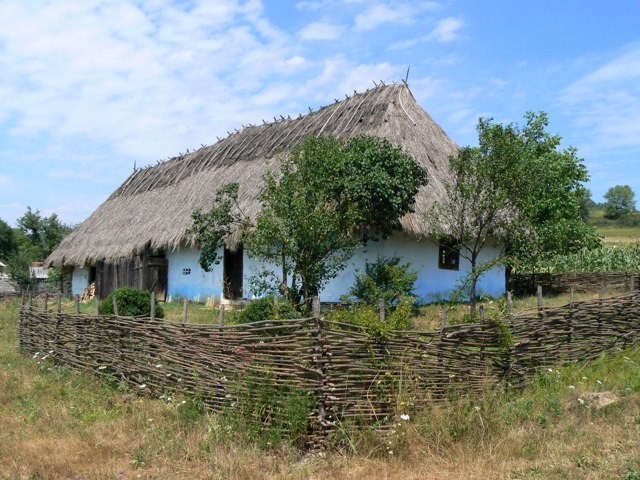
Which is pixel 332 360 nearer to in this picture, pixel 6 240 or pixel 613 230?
pixel 6 240

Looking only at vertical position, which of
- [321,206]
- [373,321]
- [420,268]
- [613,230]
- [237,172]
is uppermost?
[613,230]

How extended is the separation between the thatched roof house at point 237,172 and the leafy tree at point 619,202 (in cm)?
5540

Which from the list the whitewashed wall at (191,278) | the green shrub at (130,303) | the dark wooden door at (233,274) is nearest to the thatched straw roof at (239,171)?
the whitewashed wall at (191,278)

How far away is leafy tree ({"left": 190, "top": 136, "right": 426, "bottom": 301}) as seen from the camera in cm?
841

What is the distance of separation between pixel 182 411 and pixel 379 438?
5.79ft

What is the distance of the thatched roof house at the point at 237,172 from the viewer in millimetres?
13922

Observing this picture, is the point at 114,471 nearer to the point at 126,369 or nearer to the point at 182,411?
the point at 182,411

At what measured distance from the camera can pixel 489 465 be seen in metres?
4.20

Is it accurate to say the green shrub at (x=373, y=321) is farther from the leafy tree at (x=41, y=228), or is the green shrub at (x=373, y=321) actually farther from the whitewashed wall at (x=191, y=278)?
the leafy tree at (x=41, y=228)

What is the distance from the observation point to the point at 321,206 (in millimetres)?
8891

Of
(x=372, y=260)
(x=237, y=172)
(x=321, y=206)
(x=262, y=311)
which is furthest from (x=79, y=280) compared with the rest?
(x=262, y=311)

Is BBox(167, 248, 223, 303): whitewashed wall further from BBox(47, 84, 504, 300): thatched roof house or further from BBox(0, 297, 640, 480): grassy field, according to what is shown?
BBox(0, 297, 640, 480): grassy field

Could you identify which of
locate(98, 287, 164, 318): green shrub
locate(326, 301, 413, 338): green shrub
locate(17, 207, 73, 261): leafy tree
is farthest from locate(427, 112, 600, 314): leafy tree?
locate(17, 207, 73, 261): leafy tree

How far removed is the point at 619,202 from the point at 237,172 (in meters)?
65.3
